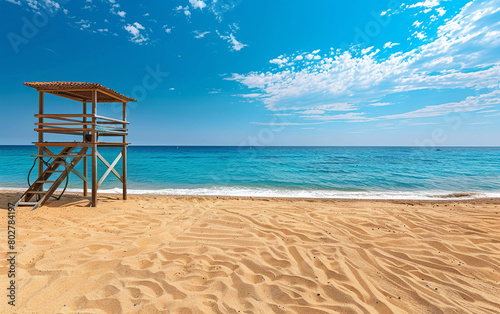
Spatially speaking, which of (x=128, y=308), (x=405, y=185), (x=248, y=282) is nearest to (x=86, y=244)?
(x=128, y=308)

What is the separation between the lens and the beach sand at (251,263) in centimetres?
257

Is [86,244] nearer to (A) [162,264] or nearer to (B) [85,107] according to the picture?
(A) [162,264]

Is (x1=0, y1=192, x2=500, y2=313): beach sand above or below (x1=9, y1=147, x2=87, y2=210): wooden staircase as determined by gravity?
below

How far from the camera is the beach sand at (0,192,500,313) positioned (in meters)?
2.57

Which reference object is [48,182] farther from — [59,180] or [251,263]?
[251,263]

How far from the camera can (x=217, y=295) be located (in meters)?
2.67

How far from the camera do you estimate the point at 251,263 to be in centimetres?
347

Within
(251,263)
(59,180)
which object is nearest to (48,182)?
(59,180)

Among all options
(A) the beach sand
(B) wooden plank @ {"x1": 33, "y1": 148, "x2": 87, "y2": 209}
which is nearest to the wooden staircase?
(B) wooden plank @ {"x1": 33, "y1": 148, "x2": 87, "y2": 209}

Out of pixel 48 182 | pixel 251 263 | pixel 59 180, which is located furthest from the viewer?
pixel 59 180

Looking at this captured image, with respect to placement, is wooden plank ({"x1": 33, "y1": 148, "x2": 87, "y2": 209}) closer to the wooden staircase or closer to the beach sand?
the wooden staircase

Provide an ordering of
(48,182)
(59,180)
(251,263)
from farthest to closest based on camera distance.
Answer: (59,180) < (48,182) < (251,263)

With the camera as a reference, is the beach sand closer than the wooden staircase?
Yes

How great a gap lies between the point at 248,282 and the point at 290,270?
0.73 m
